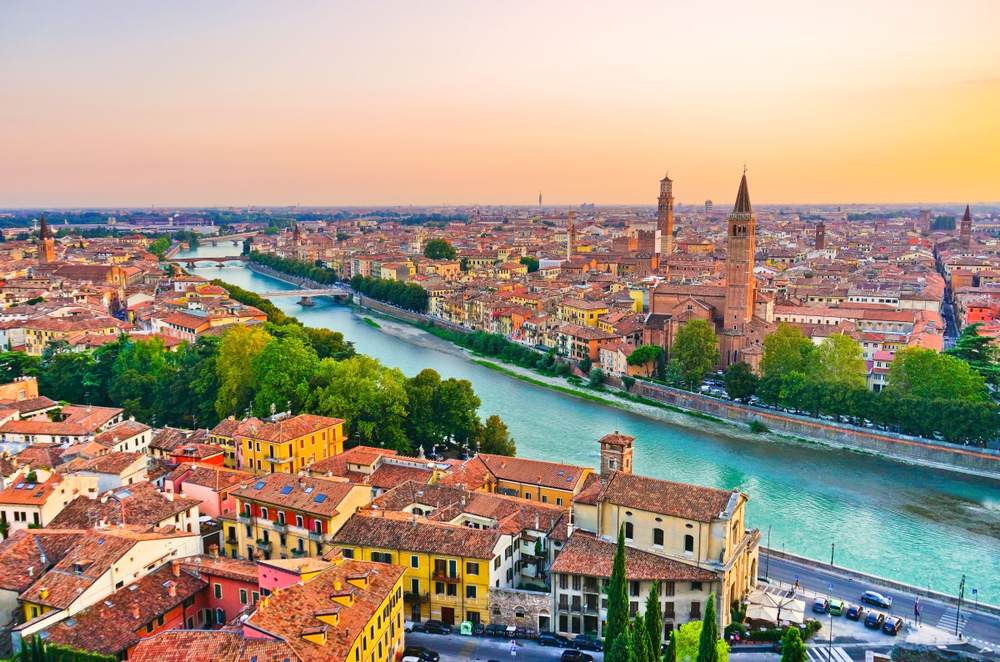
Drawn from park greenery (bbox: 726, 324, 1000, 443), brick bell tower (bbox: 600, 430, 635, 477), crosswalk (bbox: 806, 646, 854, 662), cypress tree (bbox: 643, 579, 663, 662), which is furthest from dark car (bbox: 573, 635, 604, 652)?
park greenery (bbox: 726, 324, 1000, 443)

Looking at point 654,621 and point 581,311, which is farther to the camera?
point 581,311

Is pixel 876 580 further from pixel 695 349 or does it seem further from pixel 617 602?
pixel 695 349

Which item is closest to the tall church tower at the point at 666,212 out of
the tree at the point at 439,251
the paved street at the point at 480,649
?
the tree at the point at 439,251

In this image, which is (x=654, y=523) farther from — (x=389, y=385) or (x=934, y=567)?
(x=389, y=385)

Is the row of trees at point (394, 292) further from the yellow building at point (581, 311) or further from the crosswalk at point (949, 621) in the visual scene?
the crosswalk at point (949, 621)

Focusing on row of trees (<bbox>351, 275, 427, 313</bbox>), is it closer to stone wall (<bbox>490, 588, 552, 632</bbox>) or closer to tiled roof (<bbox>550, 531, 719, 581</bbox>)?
tiled roof (<bbox>550, 531, 719, 581</bbox>)

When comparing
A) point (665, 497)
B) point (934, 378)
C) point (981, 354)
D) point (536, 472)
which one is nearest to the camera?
point (665, 497)

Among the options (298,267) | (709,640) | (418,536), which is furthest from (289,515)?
(298,267)
